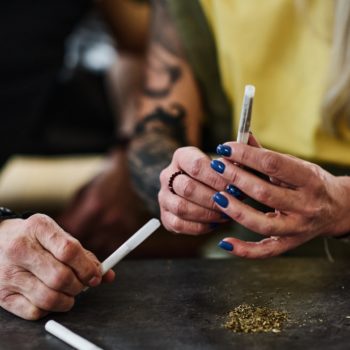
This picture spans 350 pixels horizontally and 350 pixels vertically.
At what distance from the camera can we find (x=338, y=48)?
930 millimetres

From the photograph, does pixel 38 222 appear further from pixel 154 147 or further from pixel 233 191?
pixel 154 147

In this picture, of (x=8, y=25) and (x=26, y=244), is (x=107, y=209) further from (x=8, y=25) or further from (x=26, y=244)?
(x=26, y=244)

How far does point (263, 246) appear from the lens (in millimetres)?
693

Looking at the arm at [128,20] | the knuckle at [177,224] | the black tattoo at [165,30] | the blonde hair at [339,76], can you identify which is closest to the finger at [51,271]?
the knuckle at [177,224]

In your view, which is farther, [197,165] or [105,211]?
[105,211]

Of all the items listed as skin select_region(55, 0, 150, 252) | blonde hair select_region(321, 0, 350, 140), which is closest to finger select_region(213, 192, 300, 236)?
blonde hair select_region(321, 0, 350, 140)

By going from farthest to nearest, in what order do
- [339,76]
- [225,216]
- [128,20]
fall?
[128,20] < [339,76] < [225,216]

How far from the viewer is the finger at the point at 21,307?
0.66m

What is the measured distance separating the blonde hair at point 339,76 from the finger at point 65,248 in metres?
0.43

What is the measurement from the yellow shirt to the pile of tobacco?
0.40 m

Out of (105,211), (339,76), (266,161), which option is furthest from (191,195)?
(105,211)

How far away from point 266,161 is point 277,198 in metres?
0.04

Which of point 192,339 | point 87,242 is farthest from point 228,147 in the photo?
point 87,242

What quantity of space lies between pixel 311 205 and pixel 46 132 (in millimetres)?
1121
